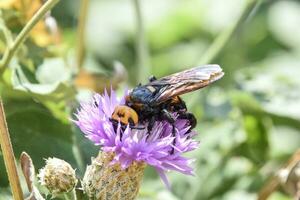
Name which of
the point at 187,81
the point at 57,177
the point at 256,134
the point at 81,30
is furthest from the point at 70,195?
the point at 256,134

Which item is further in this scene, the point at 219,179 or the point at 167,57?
the point at 167,57

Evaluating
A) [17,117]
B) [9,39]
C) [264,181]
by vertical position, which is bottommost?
[264,181]

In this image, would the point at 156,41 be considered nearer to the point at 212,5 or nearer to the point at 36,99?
the point at 212,5

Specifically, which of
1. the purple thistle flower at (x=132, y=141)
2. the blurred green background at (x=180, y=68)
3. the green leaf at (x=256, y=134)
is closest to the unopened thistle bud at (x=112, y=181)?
the purple thistle flower at (x=132, y=141)

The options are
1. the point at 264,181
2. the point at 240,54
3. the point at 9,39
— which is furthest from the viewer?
the point at 240,54

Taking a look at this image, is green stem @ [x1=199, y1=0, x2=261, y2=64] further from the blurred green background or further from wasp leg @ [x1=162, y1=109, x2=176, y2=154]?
wasp leg @ [x1=162, y1=109, x2=176, y2=154]

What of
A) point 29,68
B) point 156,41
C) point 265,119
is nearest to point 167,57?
point 156,41

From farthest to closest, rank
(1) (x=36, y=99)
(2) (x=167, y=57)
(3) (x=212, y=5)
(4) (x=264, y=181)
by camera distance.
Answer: (3) (x=212, y=5) → (2) (x=167, y=57) → (4) (x=264, y=181) → (1) (x=36, y=99)

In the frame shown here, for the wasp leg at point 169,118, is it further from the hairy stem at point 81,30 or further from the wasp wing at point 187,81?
the hairy stem at point 81,30
